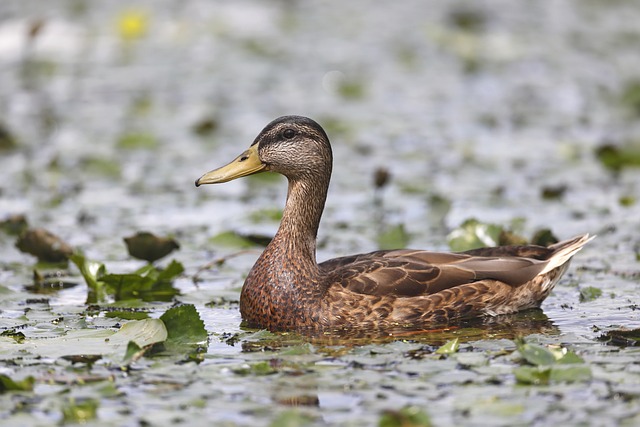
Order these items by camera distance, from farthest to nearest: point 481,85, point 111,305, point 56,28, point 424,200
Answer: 1. point 56,28
2. point 481,85
3. point 424,200
4. point 111,305

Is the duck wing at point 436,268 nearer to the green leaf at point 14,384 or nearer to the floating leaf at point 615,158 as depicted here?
the green leaf at point 14,384

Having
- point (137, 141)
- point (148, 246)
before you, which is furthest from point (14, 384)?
point (137, 141)

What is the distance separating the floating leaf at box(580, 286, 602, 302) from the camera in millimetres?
9211

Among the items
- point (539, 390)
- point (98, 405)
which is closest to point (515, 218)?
point (539, 390)

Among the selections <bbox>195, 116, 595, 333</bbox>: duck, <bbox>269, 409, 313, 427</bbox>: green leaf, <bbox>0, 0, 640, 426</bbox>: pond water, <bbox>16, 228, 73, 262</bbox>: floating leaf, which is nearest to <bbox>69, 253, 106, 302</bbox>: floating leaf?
<bbox>0, 0, 640, 426</bbox>: pond water

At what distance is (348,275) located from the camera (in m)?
8.52

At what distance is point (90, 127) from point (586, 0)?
11.6m

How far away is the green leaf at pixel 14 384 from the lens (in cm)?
660

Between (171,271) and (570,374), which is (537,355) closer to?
(570,374)

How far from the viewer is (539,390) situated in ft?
21.8

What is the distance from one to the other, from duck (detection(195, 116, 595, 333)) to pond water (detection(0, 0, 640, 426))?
261 millimetres

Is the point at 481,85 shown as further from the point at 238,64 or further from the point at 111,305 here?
the point at 111,305

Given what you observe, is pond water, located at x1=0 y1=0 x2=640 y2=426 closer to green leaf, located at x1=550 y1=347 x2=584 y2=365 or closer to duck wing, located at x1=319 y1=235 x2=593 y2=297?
green leaf, located at x1=550 y1=347 x2=584 y2=365

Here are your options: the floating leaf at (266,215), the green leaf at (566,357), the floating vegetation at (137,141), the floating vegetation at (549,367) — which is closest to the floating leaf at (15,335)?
the floating vegetation at (549,367)
